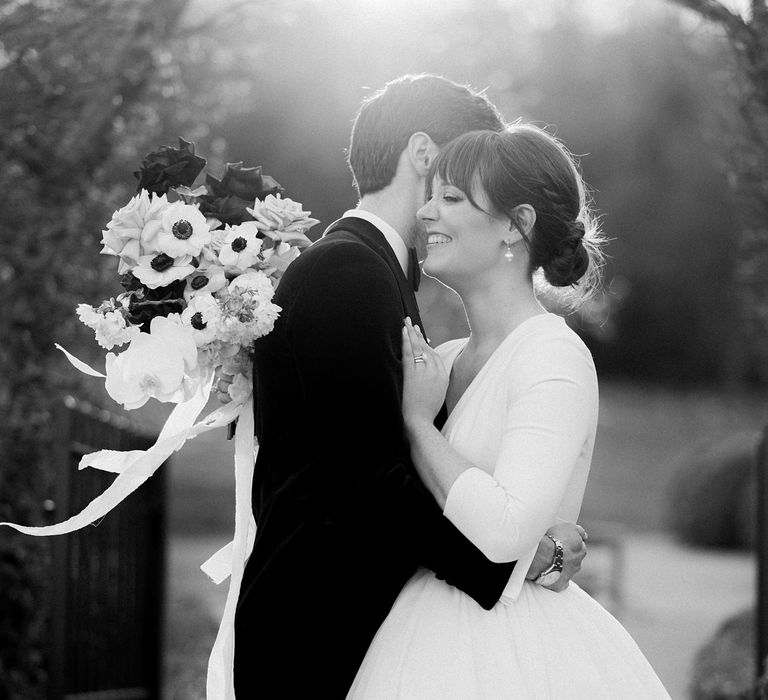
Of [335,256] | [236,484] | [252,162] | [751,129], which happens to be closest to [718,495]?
[252,162]

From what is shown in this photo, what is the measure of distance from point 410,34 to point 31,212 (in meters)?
4.76

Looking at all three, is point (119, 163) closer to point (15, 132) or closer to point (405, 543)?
point (15, 132)

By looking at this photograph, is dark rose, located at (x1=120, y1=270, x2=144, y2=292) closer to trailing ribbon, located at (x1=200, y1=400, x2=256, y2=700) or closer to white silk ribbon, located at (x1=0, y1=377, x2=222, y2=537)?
white silk ribbon, located at (x1=0, y1=377, x2=222, y2=537)

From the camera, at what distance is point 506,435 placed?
2.46m

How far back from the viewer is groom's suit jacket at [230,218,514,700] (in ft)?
8.02

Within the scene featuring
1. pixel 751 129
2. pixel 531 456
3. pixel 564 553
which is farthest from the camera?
pixel 751 129

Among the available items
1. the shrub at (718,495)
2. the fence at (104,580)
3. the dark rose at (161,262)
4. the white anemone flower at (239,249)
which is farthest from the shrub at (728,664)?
the shrub at (718,495)

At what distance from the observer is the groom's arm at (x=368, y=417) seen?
2.43m

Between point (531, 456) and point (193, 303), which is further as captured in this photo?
point (193, 303)

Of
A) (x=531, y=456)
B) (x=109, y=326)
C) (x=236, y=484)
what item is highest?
(x=109, y=326)

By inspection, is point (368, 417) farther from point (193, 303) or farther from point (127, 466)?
point (127, 466)

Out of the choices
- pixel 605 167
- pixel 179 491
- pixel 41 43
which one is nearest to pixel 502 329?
pixel 41 43

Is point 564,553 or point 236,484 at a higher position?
point 236,484

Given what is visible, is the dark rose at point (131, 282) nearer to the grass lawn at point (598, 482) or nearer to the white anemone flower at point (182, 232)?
the white anemone flower at point (182, 232)
